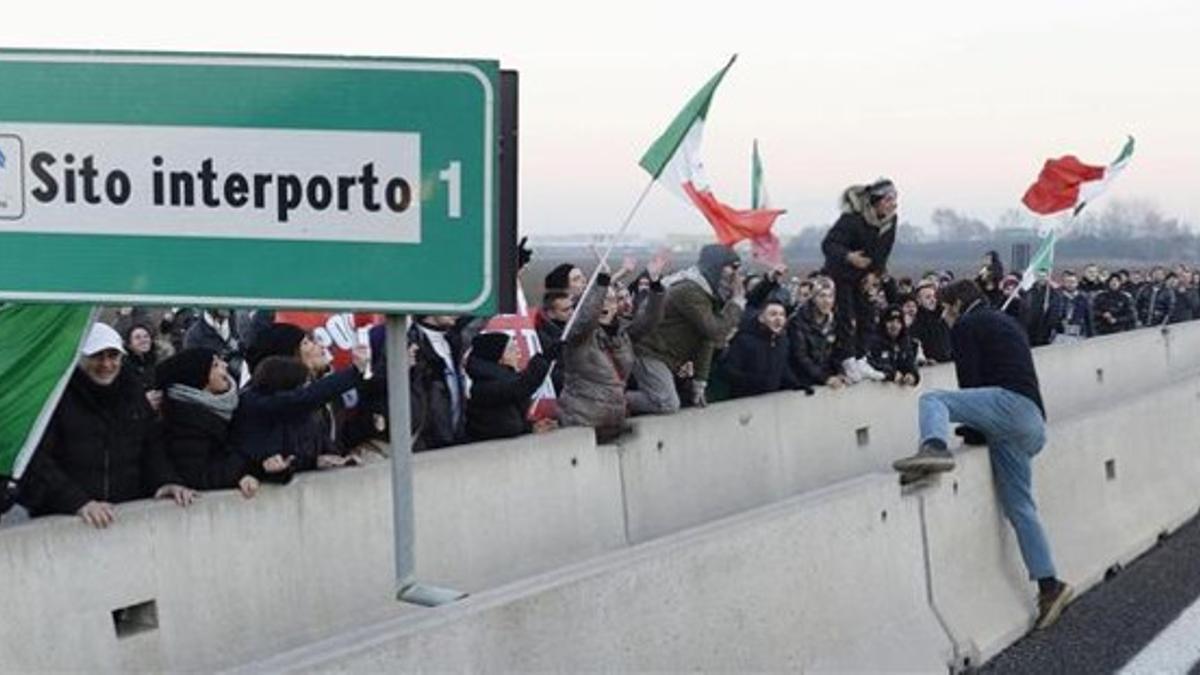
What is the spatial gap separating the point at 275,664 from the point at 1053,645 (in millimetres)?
4999

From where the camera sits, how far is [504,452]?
27.1 ft

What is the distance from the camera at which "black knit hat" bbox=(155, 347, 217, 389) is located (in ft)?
23.8

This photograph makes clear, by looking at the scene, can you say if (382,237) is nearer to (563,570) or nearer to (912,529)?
(563,570)

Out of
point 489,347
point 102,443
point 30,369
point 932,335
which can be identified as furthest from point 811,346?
point 30,369

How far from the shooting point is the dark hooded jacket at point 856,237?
1245cm

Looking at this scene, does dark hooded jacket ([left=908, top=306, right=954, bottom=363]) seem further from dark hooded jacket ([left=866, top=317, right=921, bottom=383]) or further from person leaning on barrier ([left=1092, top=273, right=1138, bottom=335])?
person leaning on barrier ([left=1092, top=273, right=1138, bottom=335])

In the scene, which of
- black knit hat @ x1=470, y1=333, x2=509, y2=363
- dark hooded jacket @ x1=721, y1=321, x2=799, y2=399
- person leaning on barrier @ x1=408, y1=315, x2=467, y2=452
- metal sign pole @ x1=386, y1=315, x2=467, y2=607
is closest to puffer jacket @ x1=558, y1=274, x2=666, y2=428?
black knit hat @ x1=470, y1=333, x2=509, y2=363

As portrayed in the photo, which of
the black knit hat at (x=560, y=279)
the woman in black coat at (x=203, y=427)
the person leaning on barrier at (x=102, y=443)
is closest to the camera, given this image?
the person leaning on barrier at (x=102, y=443)

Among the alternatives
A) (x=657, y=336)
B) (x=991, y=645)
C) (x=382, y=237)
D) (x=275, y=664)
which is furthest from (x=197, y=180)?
(x=657, y=336)

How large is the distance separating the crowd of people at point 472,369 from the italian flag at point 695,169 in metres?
0.58

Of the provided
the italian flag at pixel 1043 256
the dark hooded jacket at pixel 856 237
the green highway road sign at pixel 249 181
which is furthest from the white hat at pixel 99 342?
the italian flag at pixel 1043 256

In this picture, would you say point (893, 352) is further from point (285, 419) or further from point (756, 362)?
point (285, 419)

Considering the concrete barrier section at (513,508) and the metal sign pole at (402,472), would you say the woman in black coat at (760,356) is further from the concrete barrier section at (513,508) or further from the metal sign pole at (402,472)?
the metal sign pole at (402,472)

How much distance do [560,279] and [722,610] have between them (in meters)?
5.34
